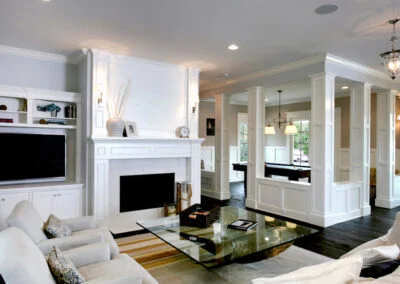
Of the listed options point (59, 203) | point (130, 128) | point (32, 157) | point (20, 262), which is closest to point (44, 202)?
point (59, 203)

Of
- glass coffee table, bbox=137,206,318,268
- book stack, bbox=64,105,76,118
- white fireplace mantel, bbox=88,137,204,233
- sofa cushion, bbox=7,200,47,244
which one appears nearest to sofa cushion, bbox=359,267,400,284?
glass coffee table, bbox=137,206,318,268

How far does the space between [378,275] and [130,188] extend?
152 inches

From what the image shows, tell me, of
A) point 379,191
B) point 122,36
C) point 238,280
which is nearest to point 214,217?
point 238,280

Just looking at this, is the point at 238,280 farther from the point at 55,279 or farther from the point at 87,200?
the point at 87,200

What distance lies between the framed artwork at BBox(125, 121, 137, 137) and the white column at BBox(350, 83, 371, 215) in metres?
4.22

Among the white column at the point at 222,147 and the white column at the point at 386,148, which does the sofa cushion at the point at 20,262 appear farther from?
the white column at the point at 386,148

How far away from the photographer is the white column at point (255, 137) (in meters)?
5.83

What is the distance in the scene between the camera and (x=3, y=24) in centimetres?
340

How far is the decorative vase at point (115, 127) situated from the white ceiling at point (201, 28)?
110cm

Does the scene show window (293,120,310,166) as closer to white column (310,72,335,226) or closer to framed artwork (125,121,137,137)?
white column (310,72,335,226)

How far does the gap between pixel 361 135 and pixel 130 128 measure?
14.3 ft

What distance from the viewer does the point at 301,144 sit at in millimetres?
9289

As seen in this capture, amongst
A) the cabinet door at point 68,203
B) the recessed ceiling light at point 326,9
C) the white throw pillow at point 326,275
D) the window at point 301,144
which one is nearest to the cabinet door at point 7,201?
the cabinet door at point 68,203

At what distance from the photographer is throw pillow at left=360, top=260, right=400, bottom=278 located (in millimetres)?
1575
